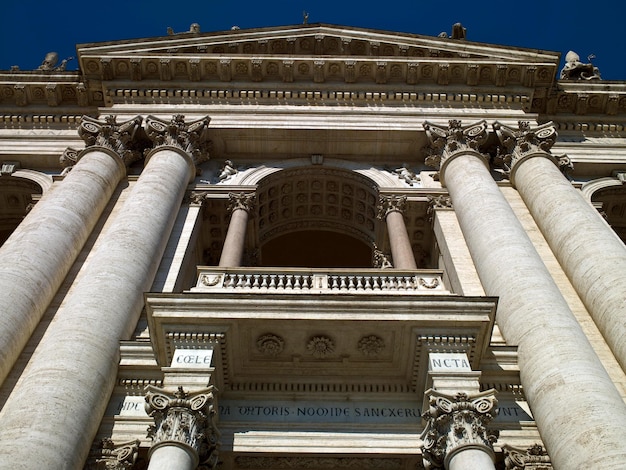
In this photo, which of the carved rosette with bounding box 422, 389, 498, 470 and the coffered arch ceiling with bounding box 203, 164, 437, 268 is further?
the coffered arch ceiling with bounding box 203, 164, 437, 268

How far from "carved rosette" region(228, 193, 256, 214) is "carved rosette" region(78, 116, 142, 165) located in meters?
3.01

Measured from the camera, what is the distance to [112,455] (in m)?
10.7

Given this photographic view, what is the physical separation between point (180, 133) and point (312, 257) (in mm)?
8532

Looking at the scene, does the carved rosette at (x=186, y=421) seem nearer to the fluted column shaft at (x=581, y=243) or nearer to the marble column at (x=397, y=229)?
the marble column at (x=397, y=229)

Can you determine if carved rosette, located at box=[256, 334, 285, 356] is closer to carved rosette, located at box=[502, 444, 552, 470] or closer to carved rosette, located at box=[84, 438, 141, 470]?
carved rosette, located at box=[84, 438, 141, 470]

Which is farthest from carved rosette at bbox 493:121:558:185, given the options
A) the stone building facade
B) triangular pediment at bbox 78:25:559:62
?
triangular pediment at bbox 78:25:559:62

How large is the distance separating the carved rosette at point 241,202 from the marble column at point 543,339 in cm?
556

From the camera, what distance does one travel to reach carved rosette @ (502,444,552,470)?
10.6m

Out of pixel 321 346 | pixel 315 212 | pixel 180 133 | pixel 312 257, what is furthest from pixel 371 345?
pixel 312 257

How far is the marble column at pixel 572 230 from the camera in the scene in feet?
42.9

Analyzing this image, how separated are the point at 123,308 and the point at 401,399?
5.41 metres

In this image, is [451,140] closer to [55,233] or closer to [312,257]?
[312,257]

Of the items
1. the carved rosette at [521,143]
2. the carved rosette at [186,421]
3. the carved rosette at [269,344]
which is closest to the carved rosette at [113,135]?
the carved rosette at [269,344]

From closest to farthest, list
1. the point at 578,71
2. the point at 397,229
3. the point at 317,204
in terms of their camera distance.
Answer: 1. the point at 397,229
2. the point at 317,204
3. the point at 578,71
